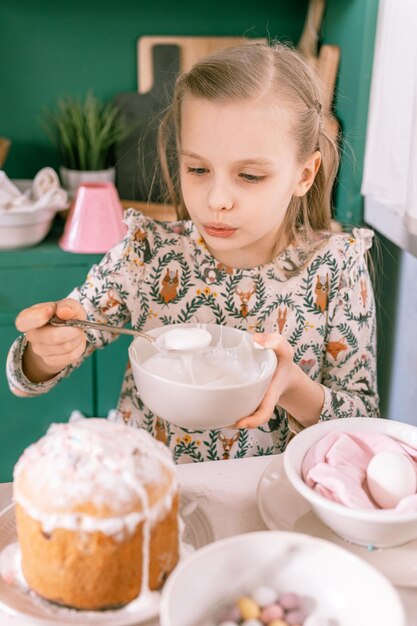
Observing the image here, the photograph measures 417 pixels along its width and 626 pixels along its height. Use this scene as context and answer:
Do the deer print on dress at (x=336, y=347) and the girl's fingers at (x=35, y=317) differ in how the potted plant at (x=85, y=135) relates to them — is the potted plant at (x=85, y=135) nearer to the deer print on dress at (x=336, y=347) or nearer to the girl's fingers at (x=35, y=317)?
the deer print on dress at (x=336, y=347)

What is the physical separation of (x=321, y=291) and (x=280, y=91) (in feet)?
1.21

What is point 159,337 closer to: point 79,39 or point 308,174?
point 308,174

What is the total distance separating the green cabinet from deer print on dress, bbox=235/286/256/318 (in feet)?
2.62

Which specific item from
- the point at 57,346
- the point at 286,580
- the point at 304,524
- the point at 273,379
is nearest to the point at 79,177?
the point at 57,346

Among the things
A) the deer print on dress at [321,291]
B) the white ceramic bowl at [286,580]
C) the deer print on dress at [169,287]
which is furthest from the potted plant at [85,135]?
the white ceramic bowl at [286,580]

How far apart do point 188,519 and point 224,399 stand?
137mm

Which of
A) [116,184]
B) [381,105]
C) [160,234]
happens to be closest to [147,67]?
[116,184]

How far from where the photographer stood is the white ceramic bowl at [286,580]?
1.77ft

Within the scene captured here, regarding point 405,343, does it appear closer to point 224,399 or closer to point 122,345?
point 122,345

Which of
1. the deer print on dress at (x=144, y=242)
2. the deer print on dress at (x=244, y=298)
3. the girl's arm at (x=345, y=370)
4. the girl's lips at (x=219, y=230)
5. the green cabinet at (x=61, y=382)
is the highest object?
the girl's lips at (x=219, y=230)

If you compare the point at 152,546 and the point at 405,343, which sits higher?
the point at 152,546

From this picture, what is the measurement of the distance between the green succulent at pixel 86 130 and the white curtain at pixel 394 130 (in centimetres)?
87

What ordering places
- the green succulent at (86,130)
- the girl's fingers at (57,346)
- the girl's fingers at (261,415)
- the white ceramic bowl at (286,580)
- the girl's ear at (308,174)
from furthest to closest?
the green succulent at (86,130), the girl's ear at (308,174), the girl's fingers at (57,346), the girl's fingers at (261,415), the white ceramic bowl at (286,580)

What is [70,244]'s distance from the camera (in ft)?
6.30
